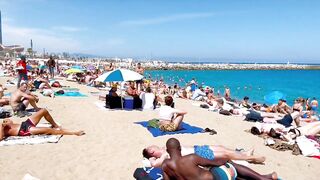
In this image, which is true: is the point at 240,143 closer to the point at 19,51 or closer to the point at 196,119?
the point at 196,119

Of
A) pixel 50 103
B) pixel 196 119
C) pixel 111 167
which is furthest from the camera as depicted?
pixel 50 103

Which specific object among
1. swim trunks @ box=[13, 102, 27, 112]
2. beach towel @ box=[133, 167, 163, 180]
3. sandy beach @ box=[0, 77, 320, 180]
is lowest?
sandy beach @ box=[0, 77, 320, 180]

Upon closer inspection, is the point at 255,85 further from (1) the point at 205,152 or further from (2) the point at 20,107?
(1) the point at 205,152

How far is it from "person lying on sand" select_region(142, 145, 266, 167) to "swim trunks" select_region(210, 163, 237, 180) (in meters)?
0.55

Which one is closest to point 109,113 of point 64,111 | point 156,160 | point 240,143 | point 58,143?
point 64,111

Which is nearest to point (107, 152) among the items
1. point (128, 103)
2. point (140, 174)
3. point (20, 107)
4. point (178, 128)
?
point (140, 174)

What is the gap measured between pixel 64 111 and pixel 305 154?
7077 millimetres

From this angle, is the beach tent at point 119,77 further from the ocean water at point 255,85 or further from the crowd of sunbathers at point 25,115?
the ocean water at point 255,85

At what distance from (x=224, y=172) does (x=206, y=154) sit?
0.72 metres

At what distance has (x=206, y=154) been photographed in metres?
4.73

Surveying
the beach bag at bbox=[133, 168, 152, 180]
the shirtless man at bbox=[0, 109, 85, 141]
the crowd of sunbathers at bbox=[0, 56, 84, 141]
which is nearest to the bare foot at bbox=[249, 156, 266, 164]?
the beach bag at bbox=[133, 168, 152, 180]

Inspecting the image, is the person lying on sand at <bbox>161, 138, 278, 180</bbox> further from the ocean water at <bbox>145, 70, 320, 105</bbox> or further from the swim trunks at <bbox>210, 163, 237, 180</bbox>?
the ocean water at <bbox>145, 70, 320, 105</bbox>

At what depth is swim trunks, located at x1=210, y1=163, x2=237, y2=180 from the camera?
154 inches

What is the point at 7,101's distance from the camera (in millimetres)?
10289
